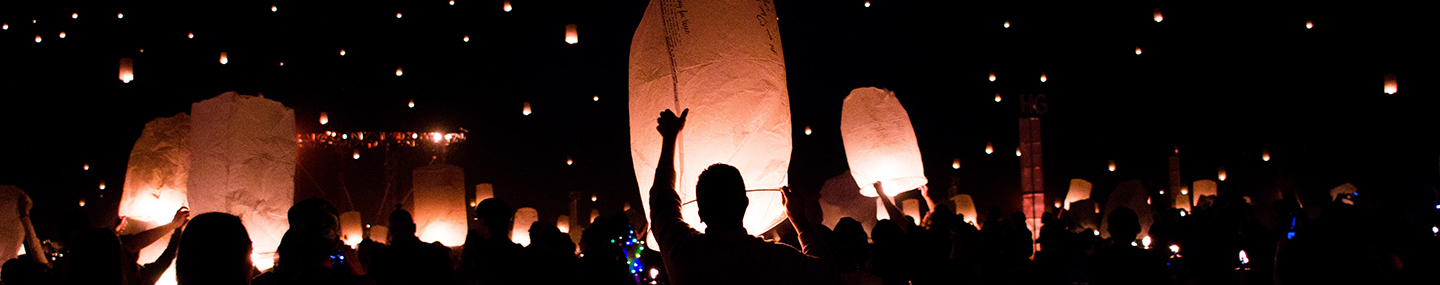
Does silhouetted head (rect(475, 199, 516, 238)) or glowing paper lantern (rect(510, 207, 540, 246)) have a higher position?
silhouetted head (rect(475, 199, 516, 238))

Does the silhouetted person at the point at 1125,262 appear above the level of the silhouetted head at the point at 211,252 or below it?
below

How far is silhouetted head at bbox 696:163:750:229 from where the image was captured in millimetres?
1851

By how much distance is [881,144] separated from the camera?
5.21 metres

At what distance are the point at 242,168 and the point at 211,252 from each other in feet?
7.07

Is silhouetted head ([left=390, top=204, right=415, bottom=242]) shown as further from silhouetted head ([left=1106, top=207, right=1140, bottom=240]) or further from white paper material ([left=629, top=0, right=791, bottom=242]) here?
silhouetted head ([left=1106, top=207, right=1140, bottom=240])

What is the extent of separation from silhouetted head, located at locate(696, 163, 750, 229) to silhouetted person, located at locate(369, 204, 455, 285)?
5.41ft

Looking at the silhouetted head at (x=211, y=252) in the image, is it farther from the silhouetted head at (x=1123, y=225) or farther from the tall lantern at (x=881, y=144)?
the tall lantern at (x=881, y=144)

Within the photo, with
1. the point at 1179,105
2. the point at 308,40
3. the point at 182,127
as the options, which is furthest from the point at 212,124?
the point at 1179,105

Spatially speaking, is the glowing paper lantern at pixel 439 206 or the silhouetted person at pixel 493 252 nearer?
the silhouetted person at pixel 493 252

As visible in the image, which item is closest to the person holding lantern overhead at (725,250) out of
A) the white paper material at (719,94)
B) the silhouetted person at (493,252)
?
the white paper material at (719,94)

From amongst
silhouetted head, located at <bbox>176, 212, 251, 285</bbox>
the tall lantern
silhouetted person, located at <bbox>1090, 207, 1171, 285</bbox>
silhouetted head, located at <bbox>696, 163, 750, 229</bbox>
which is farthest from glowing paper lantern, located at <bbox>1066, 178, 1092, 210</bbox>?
silhouetted head, located at <bbox>176, 212, 251, 285</bbox>

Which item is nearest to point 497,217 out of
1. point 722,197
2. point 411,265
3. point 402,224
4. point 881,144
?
point 411,265

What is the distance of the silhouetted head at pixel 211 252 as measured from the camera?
1962 millimetres

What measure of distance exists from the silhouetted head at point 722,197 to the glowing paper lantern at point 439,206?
6.22 m
